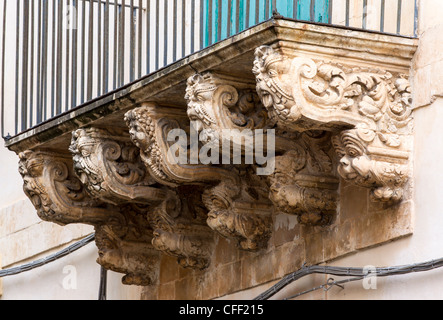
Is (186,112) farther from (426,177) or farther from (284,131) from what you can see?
(426,177)

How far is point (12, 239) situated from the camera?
10875 millimetres

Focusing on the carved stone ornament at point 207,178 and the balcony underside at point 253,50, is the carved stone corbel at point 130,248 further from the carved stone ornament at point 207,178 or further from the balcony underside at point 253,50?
the balcony underside at point 253,50

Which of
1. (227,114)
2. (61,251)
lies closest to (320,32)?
(227,114)

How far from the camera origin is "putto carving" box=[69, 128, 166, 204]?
8188mm

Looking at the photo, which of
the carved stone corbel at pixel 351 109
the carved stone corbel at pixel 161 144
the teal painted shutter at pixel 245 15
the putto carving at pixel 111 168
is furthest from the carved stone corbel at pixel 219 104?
the putto carving at pixel 111 168

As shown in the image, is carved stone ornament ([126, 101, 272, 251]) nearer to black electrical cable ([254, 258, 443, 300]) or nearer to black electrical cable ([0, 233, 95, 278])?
black electrical cable ([254, 258, 443, 300])

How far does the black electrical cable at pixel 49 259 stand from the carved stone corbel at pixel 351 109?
3055mm

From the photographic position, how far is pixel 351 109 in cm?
702

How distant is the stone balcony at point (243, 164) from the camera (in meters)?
6.94

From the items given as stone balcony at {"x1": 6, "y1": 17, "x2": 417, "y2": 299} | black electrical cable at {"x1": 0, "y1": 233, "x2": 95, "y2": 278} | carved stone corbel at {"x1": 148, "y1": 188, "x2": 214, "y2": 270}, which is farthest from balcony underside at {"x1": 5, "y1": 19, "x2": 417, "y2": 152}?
black electrical cable at {"x1": 0, "y1": 233, "x2": 95, "y2": 278}

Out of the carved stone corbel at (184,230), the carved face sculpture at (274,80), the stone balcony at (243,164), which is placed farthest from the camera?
the carved stone corbel at (184,230)

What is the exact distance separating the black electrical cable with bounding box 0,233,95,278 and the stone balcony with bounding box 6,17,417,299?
0.82 metres

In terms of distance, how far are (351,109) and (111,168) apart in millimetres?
1730

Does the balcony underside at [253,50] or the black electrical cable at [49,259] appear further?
the black electrical cable at [49,259]
